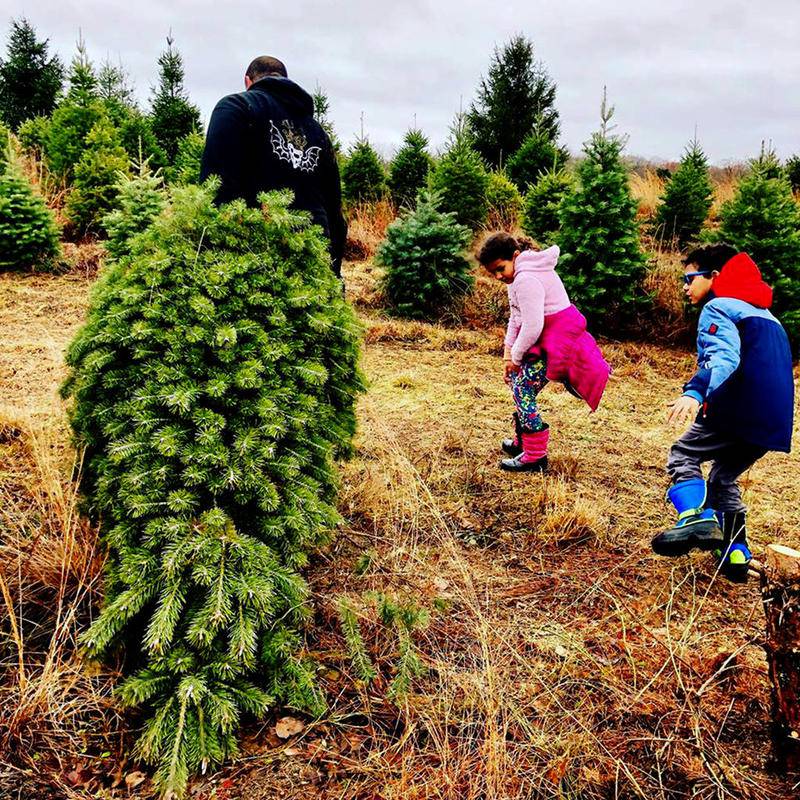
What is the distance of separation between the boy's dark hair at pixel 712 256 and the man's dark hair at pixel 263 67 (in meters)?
2.48

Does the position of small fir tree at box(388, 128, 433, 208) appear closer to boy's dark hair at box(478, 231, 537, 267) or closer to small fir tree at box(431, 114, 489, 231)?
small fir tree at box(431, 114, 489, 231)

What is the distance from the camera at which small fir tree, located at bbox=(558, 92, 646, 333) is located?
645 centimetres

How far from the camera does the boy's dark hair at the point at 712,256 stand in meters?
3.05

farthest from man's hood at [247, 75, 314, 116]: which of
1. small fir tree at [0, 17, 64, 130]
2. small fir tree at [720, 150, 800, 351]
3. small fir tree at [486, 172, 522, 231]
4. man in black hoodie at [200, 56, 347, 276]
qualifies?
small fir tree at [0, 17, 64, 130]

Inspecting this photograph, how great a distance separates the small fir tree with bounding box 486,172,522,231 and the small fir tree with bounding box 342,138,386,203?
97.3 inches

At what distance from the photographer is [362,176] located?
11984 mm

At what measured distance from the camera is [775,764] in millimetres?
1780

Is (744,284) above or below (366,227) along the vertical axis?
below

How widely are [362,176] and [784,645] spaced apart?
11.6 meters

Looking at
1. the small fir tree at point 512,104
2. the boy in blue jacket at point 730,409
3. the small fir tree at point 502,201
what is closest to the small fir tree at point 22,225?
the small fir tree at point 502,201

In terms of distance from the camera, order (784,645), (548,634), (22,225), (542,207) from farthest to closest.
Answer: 1. (542,207)
2. (22,225)
3. (548,634)
4. (784,645)

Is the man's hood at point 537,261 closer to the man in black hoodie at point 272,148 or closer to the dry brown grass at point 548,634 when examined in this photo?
the man in black hoodie at point 272,148

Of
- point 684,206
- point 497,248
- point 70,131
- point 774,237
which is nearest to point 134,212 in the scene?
point 497,248

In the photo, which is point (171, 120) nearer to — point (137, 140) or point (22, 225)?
point (137, 140)
